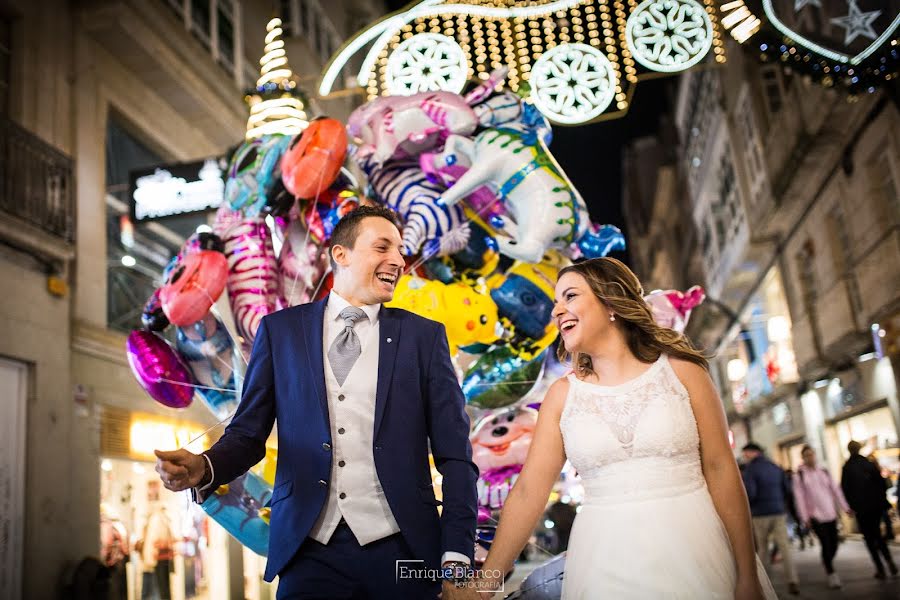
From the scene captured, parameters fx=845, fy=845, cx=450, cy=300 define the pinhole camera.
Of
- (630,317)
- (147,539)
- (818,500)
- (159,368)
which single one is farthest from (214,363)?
(818,500)

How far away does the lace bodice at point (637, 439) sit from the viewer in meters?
2.71

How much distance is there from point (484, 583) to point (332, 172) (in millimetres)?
3097

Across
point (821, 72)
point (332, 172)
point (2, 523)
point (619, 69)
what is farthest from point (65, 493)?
point (821, 72)

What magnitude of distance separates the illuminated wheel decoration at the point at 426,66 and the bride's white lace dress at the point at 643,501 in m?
3.79

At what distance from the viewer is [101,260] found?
1073 centimetres

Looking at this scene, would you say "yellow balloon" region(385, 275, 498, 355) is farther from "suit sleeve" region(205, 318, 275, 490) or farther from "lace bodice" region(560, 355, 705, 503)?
"lace bodice" region(560, 355, 705, 503)

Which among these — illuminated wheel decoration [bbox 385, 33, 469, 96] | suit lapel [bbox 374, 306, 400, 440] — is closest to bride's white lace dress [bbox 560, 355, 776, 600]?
suit lapel [bbox 374, 306, 400, 440]

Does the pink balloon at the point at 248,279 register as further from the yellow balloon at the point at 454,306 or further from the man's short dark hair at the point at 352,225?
the man's short dark hair at the point at 352,225

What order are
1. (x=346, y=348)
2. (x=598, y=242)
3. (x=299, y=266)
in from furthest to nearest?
1. (x=299, y=266)
2. (x=598, y=242)
3. (x=346, y=348)

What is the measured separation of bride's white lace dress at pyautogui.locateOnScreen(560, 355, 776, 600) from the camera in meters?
2.56

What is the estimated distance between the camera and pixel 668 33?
6.02 m

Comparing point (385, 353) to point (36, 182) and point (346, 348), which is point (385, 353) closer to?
point (346, 348)

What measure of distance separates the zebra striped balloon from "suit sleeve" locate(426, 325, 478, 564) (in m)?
2.18

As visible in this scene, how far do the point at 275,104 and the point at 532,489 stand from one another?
4151 mm
